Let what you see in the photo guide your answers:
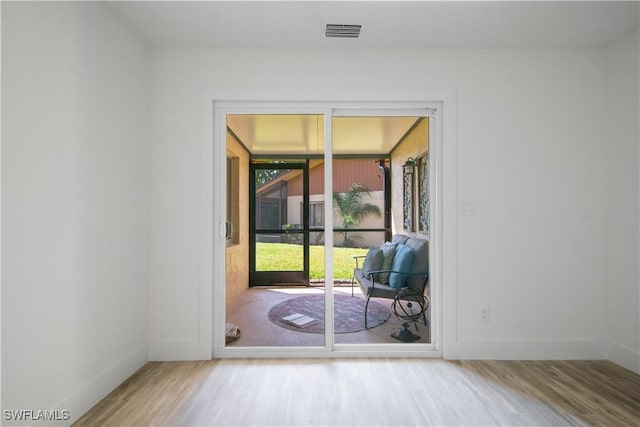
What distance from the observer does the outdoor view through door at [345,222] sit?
3070mm

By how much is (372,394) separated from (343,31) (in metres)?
2.60

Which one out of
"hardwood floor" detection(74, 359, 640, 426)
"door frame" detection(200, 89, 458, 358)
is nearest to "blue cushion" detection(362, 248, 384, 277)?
"door frame" detection(200, 89, 458, 358)

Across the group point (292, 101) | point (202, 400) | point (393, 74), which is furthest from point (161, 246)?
point (393, 74)

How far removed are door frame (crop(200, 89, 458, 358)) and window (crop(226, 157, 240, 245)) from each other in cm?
16

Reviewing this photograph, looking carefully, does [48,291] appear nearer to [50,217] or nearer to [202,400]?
[50,217]

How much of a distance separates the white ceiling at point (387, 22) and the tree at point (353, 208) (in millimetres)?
1218

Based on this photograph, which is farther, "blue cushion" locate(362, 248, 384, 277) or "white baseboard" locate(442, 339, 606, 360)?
"blue cushion" locate(362, 248, 384, 277)

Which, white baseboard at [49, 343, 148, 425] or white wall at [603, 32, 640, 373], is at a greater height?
white wall at [603, 32, 640, 373]

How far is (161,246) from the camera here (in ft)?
9.30


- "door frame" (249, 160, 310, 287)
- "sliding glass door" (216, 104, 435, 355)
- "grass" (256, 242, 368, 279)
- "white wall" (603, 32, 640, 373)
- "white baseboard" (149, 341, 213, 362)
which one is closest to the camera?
"white wall" (603, 32, 640, 373)

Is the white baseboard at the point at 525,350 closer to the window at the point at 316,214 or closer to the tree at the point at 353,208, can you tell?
the tree at the point at 353,208

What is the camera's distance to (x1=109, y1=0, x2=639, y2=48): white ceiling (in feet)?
7.50

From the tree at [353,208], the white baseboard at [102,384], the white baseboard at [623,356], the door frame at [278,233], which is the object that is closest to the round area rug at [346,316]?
the door frame at [278,233]

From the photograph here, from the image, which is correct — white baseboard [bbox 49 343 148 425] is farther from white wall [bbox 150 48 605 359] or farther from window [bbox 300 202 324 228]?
window [bbox 300 202 324 228]
